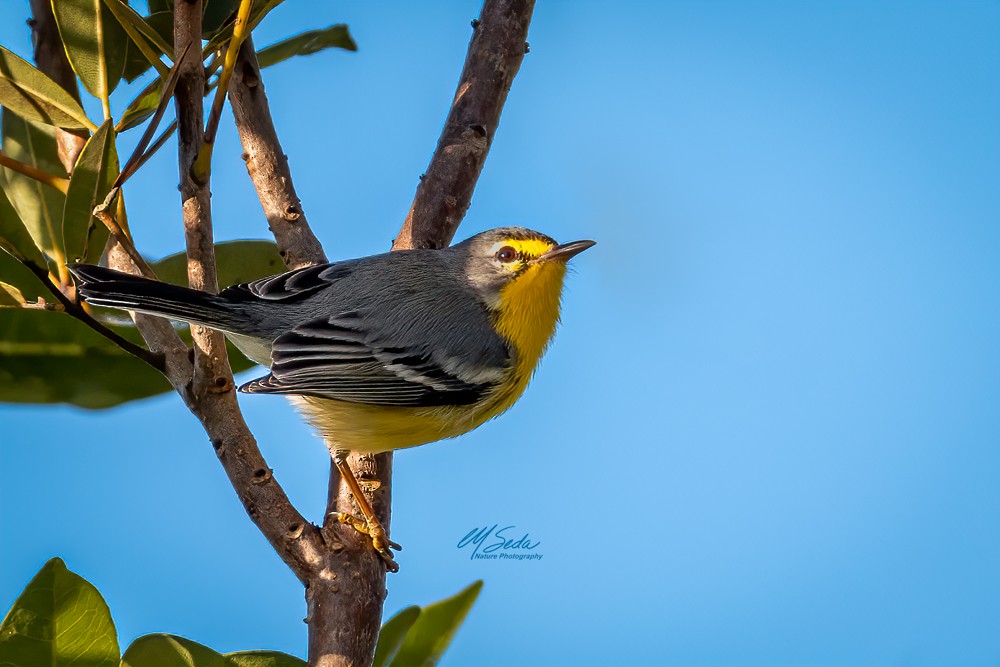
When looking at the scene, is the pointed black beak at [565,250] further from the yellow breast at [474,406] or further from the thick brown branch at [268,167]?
the thick brown branch at [268,167]

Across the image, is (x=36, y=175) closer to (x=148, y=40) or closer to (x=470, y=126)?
(x=148, y=40)

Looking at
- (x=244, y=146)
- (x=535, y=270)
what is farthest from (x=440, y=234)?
(x=244, y=146)

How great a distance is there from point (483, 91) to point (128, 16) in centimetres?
119

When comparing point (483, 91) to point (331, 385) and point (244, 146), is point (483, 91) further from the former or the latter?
point (331, 385)

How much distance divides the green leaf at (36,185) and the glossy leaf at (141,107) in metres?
0.15

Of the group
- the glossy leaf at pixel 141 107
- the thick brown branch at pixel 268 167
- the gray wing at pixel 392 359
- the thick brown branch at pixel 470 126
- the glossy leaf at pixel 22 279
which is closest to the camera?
the glossy leaf at pixel 141 107

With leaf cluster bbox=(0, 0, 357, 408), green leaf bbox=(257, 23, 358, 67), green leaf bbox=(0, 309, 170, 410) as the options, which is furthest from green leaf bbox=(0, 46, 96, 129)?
green leaf bbox=(257, 23, 358, 67)

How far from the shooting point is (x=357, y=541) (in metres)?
1.66

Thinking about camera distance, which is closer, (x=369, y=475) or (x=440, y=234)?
(x=369, y=475)

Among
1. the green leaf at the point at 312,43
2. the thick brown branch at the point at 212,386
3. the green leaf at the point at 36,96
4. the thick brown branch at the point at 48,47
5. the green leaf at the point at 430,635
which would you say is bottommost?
the green leaf at the point at 430,635

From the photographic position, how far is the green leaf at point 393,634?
1586mm

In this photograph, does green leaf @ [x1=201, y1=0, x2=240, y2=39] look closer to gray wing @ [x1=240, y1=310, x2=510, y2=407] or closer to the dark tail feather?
the dark tail feather

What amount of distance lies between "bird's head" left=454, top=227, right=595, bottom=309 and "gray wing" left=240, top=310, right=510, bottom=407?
59mm

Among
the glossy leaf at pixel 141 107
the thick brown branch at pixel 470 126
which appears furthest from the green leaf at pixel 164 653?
the thick brown branch at pixel 470 126
